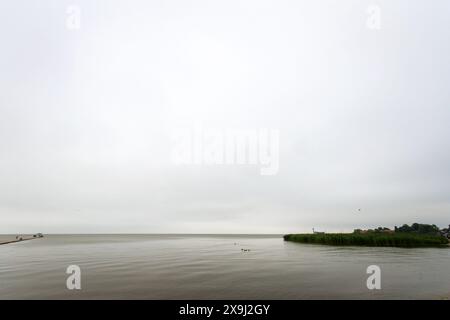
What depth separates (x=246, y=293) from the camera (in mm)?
17188

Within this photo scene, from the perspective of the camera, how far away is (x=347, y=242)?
202 ft

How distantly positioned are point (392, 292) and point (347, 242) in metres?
49.1
